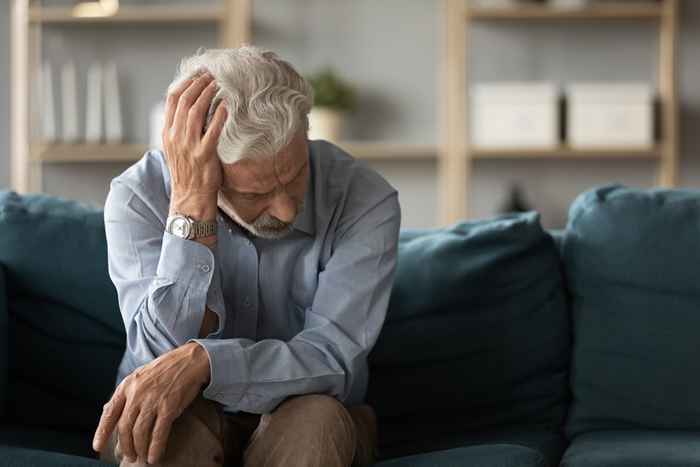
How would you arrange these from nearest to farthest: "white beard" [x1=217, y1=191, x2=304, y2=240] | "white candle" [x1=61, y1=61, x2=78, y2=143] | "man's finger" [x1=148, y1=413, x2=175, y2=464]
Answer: "man's finger" [x1=148, y1=413, x2=175, y2=464], "white beard" [x1=217, y1=191, x2=304, y2=240], "white candle" [x1=61, y1=61, x2=78, y2=143]

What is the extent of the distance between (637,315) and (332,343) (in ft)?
2.08

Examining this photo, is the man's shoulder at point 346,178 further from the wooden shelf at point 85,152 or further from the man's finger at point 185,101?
the wooden shelf at point 85,152

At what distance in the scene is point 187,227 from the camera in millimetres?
1749

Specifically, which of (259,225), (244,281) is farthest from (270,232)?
(244,281)

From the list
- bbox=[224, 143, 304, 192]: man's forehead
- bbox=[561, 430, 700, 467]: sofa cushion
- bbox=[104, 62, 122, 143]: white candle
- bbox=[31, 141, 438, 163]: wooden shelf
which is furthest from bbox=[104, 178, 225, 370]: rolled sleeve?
bbox=[104, 62, 122, 143]: white candle

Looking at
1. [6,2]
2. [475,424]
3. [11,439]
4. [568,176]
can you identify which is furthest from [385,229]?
[6,2]

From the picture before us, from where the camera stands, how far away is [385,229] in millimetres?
1868

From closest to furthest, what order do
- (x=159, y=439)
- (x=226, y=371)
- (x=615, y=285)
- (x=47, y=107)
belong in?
(x=159, y=439), (x=226, y=371), (x=615, y=285), (x=47, y=107)

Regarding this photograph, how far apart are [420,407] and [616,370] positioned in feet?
1.21

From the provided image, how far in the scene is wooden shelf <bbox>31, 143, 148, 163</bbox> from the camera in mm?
4406

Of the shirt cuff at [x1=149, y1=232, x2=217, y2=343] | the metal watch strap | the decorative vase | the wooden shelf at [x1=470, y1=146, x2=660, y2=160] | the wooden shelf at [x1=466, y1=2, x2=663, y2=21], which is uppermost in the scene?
the wooden shelf at [x1=466, y1=2, x2=663, y2=21]

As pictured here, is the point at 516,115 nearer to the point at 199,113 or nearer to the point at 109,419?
the point at 199,113

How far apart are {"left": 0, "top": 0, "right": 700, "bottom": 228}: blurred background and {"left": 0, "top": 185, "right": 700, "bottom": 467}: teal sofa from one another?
225cm

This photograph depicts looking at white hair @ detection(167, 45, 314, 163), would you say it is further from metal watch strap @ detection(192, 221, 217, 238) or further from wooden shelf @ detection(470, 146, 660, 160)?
wooden shelf @ detection(470, 146, 660, 160)
